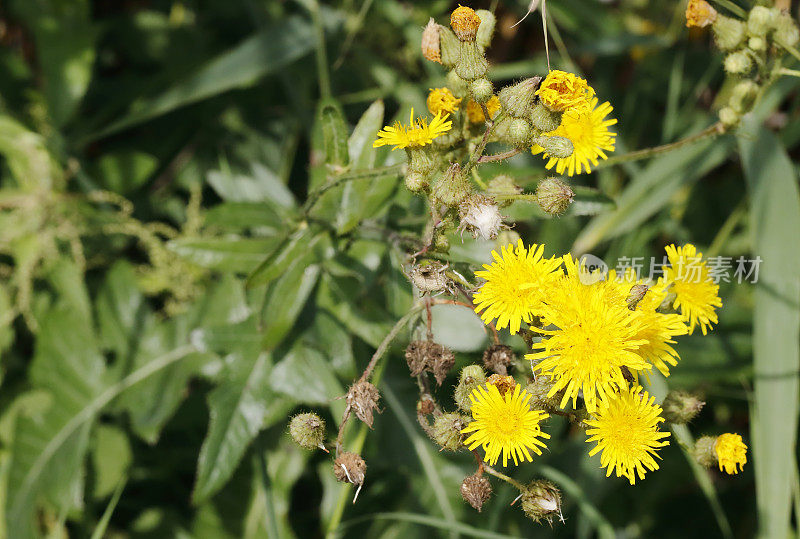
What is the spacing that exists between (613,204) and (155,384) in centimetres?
232

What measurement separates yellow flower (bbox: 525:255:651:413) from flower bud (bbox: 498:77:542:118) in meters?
0.49

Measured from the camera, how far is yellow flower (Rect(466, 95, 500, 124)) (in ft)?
7.65

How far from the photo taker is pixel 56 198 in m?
3.45

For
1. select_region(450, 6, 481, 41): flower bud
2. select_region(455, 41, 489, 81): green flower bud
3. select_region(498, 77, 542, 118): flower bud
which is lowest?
select_region(498, 77, 542, 118): flower bud

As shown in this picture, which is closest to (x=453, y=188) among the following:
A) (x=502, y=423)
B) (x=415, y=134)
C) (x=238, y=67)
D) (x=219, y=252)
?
(x=415, y=134)

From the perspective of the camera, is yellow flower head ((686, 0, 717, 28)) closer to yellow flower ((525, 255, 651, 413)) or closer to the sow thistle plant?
the sow thistle plant

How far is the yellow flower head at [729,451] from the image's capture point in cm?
229

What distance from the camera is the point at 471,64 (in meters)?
2.18

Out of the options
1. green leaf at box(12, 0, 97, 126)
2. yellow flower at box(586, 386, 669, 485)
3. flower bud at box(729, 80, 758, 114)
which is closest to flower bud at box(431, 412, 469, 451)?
yellow flower at box(586, 386, 669, 485)

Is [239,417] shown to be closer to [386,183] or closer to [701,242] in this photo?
[386,183]

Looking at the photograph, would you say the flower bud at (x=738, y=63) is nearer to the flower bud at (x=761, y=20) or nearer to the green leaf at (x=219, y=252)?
the flower bud at (x=761, y=20)

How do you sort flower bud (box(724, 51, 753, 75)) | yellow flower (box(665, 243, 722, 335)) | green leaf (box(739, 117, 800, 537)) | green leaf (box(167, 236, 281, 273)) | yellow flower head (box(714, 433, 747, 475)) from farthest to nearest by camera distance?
1. green leaf (box(739, 117, 800, 537))
2. green leaf (box(167, 236, 281, 273))
3. flower bud (box(724, 51, 753, 75))
4. yellow flower (box(665, 243, 722, 335))
5. yellow flower head (box(714, 433, 747, 475))

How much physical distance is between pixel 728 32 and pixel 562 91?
36.8 inches

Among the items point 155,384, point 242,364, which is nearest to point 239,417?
point 242,364
